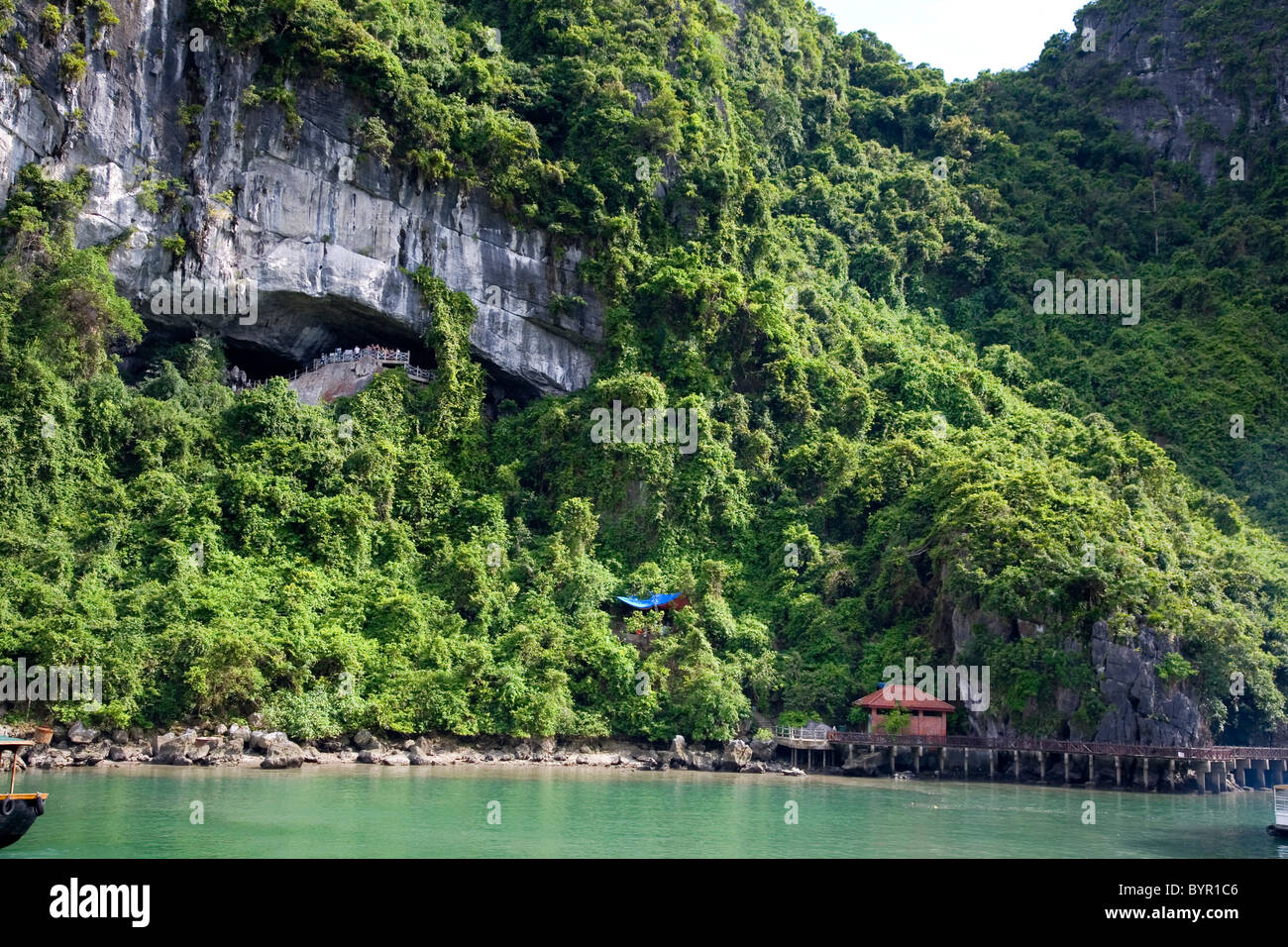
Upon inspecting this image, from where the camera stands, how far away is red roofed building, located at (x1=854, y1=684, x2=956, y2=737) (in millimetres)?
31594

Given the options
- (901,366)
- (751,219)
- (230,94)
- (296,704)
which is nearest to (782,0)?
(751,219)

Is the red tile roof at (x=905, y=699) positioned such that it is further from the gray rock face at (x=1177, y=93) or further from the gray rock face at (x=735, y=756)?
the gray rock face at (x=1177, y=93)

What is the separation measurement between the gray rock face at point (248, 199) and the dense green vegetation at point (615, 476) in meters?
1.05

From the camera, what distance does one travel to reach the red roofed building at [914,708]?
31.6 m

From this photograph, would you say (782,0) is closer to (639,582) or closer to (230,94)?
(230,94)

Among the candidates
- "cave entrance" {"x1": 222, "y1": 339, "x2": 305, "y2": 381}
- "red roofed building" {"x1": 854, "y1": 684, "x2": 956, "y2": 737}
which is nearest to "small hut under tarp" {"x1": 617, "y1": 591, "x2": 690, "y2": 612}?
"red roofed building" {"x1": 854, "y1": 684, "x2": 956, "y2": 737}

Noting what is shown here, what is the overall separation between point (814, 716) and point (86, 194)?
26.7 m

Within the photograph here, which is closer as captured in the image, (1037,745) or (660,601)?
(1037,745)

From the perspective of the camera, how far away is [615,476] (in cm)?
3759

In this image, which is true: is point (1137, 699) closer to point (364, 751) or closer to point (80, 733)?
point (364, 751)

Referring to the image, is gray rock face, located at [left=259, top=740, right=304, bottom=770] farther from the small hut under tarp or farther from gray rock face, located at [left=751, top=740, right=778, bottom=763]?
gray rock face, located at [left=751, top=740, right=778, bottom=763]

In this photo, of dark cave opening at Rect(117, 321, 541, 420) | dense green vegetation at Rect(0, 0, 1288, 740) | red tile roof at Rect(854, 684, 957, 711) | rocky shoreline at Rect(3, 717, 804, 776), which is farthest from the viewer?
dark cave opening at Rect(117, 321, 541, 420)

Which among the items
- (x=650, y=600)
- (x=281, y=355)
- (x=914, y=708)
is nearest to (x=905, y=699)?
(x=914, y=708)

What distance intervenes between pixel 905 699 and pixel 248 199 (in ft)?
82.7
